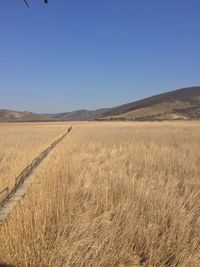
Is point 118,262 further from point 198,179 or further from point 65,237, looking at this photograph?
point 198,179

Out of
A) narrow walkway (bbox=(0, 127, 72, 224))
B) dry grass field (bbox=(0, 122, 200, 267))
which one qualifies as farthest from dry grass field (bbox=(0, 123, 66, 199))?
dry grass field (bbox=(0, 122, 200, 267))

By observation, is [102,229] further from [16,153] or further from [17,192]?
[16,153]

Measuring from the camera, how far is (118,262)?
430 centimetres

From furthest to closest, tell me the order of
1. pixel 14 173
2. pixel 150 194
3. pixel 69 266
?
pixel 14 173
pixel 150 194
pixel 69 266

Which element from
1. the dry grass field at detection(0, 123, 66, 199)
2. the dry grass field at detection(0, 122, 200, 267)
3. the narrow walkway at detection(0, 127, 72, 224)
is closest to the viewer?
the dry grass field at detection(0, 122, 200, 267)

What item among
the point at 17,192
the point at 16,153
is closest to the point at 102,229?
the point at 17,192

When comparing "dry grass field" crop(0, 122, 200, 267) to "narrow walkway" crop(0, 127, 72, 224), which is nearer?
"dry grass field" crop(0, 122, 200, 267)

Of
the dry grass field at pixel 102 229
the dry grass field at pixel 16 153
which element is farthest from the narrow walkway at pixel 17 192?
the dry grass field at pixel 102 229

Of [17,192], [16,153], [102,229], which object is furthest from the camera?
[16,153]

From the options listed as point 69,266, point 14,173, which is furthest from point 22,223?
point 14,173

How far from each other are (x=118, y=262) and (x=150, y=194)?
280 centimetres

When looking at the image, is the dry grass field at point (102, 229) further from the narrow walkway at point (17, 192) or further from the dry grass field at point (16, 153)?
the dry grass field at point (16, 153)

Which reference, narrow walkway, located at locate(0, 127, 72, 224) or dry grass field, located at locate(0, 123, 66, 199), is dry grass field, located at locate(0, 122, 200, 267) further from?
dry grass field, located at locate(0, 123, 66, 199)

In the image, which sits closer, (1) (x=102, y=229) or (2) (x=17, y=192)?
(1) (x=102, y=229)
